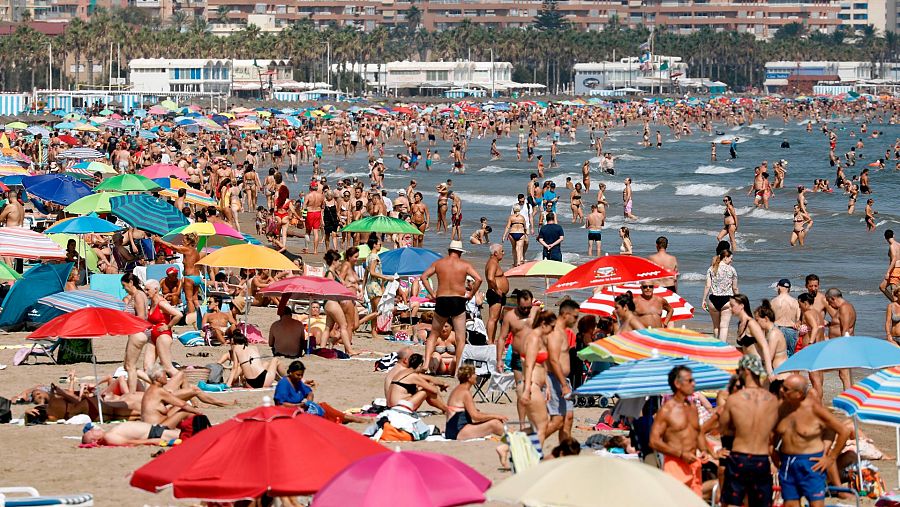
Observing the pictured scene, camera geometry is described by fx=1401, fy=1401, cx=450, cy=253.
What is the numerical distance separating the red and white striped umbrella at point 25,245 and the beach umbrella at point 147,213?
2.07 m

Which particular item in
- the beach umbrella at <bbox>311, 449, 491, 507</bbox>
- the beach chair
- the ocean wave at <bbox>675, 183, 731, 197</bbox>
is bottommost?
the ocean wave at <bbox>675, 183, 731, 197</bbox>

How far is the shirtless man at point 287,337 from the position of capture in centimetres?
1370

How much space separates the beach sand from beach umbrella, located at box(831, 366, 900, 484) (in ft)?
5.23

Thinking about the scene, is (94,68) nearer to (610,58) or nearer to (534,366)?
(610,58)

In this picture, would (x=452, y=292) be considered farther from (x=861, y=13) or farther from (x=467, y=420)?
(x=861, y=13)

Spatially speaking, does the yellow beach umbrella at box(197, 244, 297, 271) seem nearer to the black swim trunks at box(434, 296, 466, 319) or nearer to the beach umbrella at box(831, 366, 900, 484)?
the black swim trunks at box(434, 296, 466, 319)

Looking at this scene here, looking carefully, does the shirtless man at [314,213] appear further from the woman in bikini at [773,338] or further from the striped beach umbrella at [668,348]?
the striped beach umbrella at [668,348]

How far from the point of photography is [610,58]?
158 meters

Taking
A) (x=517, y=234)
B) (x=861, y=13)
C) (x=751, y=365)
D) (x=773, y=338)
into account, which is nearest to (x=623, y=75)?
(x=861, y=13)

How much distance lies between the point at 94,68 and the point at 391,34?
52840 millimetres

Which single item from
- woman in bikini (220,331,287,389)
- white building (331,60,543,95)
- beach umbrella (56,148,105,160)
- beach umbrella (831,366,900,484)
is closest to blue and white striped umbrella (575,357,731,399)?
beach umbrella (831,366,900,484)

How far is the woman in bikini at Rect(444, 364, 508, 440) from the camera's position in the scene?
33.3 ft

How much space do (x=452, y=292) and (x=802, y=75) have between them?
15531cm

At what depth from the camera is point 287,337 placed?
13.7 metres
